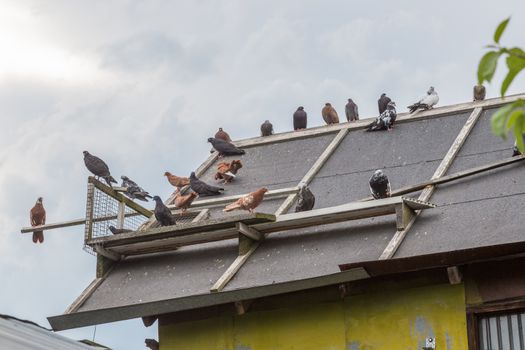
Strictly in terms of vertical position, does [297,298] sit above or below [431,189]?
below

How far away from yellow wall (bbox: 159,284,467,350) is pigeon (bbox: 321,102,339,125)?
10822 mm

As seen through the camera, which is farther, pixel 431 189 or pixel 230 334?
pixel 431 189

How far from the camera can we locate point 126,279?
1537 centimetres

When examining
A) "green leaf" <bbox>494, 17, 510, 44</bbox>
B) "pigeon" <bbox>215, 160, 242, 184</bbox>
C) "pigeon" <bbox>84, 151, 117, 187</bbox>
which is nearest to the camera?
"green leaf" <bbox>494, 17, 510, 44</bbox>

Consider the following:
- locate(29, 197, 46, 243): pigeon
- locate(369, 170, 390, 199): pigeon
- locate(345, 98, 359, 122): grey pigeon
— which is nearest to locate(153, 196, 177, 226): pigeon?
locate(369, 170, 390, 199): pigeon

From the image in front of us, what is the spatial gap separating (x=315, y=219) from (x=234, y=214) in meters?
1.69

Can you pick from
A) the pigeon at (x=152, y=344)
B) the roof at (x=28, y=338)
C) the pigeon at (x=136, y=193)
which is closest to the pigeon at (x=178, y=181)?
the pigeon at (x=136, y=193)

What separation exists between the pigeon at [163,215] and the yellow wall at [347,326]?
181 centimetres

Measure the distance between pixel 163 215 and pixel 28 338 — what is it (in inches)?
358

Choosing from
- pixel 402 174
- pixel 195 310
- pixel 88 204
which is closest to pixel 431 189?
pixel 402 174

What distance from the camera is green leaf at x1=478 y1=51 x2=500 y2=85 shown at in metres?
4.53

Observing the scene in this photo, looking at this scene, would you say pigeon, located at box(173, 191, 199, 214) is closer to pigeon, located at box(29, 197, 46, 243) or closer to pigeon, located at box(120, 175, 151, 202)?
pigeon, located at box(120, 175, 151, 202)

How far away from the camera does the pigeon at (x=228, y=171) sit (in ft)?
58.5

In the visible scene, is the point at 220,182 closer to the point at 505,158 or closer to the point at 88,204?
the point at 88,204
